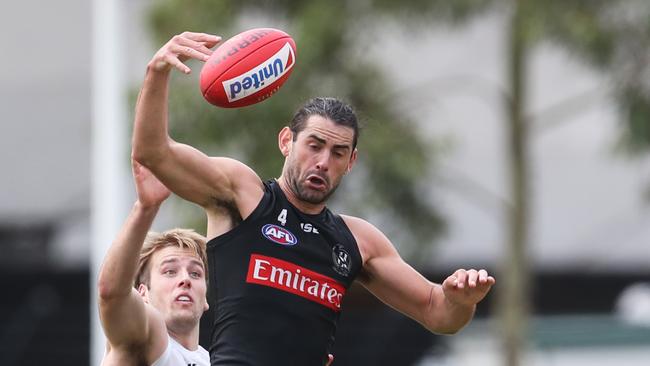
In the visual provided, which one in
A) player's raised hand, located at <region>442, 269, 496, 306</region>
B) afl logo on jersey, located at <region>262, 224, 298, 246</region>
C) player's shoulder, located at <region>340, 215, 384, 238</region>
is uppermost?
player's shoulder, located at <region>340, 215, 384, 238</region>

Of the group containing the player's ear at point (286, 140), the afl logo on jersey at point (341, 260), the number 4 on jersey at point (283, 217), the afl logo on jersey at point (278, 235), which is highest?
the player's ear at point (286, 140)

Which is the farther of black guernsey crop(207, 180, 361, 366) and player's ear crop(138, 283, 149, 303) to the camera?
player's ear crop(138, 283, 149, 303)

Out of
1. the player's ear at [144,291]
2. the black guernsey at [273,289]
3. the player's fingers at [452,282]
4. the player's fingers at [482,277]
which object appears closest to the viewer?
the black guernsey at [273,289]

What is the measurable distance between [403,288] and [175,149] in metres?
1.50

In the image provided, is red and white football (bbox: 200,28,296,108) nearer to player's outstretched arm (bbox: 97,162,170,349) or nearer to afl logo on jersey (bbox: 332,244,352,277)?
player's outstretched arm (bbox: 97,162,170,349)

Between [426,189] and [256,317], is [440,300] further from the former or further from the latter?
[426,189]

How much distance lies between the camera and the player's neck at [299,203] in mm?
7340

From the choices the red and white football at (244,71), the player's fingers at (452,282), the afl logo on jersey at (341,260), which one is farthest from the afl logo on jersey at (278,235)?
the player's fingers at (452,282)

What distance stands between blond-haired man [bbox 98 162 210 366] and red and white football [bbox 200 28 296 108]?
0.50m

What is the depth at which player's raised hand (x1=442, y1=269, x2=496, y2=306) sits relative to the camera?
732 centimetres

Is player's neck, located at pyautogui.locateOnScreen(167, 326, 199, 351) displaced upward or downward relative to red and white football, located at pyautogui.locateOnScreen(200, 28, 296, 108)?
downward

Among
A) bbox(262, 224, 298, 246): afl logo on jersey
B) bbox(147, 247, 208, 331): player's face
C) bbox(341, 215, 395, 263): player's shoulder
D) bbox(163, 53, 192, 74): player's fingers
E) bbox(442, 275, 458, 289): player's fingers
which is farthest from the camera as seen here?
Result: bbox(147, 247, 208, 331): player's face

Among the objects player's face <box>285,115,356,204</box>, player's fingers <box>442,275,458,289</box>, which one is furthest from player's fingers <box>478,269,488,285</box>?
player's face <box>285,115,356,204</box>

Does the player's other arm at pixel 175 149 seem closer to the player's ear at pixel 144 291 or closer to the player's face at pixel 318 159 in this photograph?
the player's face at pixel 318 159
